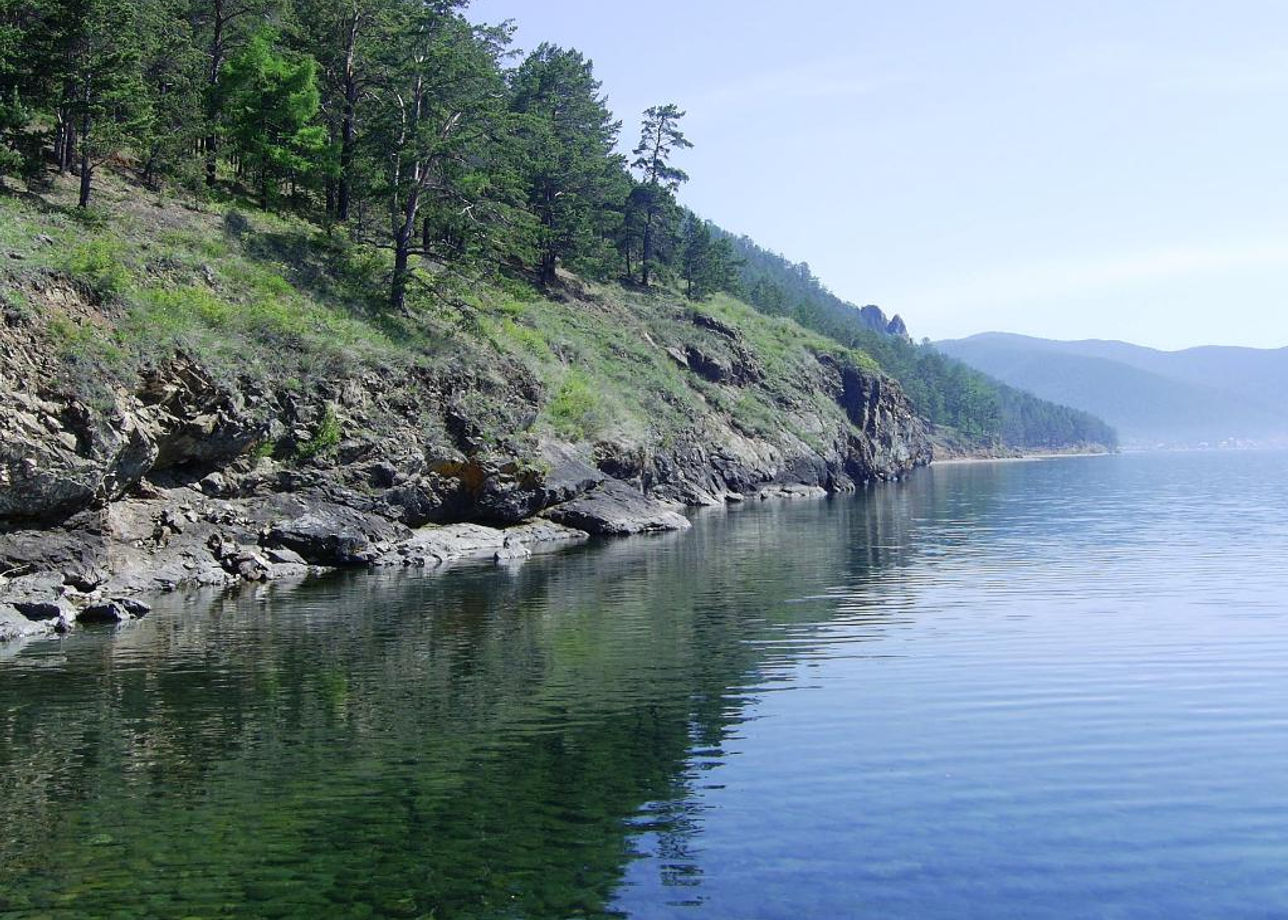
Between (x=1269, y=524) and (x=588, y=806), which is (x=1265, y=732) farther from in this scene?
(x=1269, y=524)

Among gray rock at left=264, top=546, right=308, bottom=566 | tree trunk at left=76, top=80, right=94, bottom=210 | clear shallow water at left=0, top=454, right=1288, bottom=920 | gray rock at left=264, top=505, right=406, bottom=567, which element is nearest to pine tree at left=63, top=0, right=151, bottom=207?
tree trunk at left=76, top=80, right=94, bottom=210

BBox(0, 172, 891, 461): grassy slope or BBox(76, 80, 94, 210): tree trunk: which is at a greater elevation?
BBox(76, 80, 94, 210): tree trunk

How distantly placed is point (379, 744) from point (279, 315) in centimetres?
3139

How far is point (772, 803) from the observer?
508 inches

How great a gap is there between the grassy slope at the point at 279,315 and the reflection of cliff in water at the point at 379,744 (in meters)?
11.1

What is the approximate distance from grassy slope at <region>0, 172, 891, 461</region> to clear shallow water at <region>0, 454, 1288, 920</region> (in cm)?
1127

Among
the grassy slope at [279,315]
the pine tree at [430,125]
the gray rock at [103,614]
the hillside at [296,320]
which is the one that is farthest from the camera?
the pine tree at [430,125]

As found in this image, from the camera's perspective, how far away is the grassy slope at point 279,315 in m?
34.7

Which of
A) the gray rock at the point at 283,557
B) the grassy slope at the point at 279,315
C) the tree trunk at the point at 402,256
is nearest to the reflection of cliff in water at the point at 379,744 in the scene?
the gray rock at the point at 283,557

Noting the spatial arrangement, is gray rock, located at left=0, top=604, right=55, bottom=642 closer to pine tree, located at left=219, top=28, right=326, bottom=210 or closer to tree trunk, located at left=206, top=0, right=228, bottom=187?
tree trunk, located at left=206, top=0, right=228, bottom=187

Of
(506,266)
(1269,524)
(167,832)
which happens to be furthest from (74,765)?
(506,266)

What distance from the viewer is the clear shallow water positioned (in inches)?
416

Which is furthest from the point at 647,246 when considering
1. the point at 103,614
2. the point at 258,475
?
the point at 103,614

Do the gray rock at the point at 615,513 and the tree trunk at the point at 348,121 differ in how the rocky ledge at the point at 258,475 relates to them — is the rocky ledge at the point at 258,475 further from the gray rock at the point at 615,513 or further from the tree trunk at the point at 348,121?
the tree trunk at the point at 348,121
